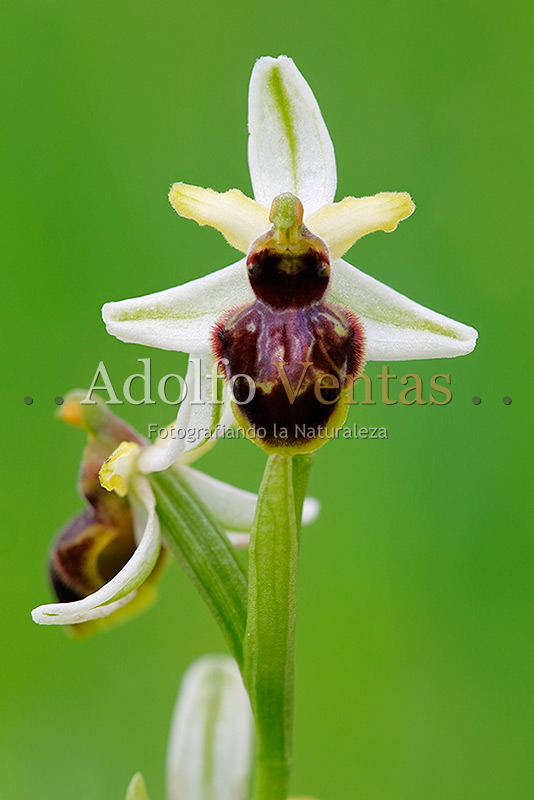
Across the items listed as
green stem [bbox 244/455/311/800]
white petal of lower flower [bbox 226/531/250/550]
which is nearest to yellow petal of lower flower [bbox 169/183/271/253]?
green stem [bbox 244/455/311/800]

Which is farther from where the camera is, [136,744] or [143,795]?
[136,744]

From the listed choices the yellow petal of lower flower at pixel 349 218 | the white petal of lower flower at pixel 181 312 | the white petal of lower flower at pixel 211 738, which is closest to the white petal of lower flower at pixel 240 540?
the white petal of lower flower at pixel 211 738

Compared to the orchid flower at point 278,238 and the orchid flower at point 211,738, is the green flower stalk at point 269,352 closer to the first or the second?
the orchid flower at point 278,238

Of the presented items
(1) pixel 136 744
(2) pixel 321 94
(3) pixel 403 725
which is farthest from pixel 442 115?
(1) pixel 136 744

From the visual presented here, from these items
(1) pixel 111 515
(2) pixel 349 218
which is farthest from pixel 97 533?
(2) pixel 349 218

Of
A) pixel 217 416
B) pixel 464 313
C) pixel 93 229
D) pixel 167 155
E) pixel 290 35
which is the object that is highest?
pixel 290 35

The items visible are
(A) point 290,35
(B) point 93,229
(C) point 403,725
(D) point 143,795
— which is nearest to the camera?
(D) point 143,795

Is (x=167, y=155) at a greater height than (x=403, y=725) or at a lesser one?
greater

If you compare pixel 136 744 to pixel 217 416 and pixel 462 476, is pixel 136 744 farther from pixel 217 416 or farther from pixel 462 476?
pixel 217 416
